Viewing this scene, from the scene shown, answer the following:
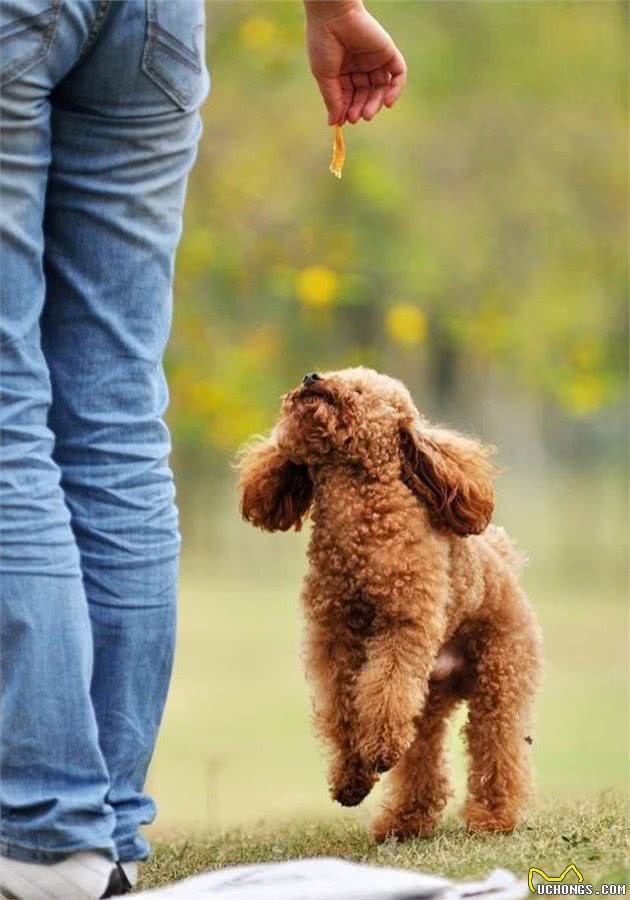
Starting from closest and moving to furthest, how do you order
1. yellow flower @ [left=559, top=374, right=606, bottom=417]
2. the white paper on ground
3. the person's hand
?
the white paper on ground, the person's hand, yellow flower @ [left=559, top=374, right=606, bottom=417]

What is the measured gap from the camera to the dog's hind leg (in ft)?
12.4

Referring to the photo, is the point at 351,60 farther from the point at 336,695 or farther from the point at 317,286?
the point at 317,286

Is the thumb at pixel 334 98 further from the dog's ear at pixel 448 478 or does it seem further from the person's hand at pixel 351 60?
the dog's ear at pixel 448 478

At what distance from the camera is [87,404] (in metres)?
3.02

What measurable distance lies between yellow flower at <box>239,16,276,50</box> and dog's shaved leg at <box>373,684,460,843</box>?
19.4ft

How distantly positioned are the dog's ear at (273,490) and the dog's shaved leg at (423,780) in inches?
21.9

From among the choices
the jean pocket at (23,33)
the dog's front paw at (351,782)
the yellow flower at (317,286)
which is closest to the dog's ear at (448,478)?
the dog's front paw at (351,782)

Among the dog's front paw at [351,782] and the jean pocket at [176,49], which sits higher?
the jean pocket at [176,49]

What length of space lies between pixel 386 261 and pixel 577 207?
3899 millimetres

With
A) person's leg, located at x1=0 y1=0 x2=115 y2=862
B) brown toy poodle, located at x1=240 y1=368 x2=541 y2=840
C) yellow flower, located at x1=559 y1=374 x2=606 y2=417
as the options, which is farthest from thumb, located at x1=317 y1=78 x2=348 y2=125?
yellow flower, located at x1=559 y1=374 x2=606 y2=417

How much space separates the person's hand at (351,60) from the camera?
3139 mm

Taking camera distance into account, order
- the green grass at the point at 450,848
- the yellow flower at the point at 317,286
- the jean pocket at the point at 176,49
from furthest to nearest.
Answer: the yellow flower at the point at 317,286, the green grass at the point at 450,848, the jean pocket at the point at 176,49

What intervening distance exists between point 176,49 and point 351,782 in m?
1.46

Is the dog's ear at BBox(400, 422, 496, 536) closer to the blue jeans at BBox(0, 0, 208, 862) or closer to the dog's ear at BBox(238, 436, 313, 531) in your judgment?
the dog's ear at BBox(238, 436, 313, 531)
